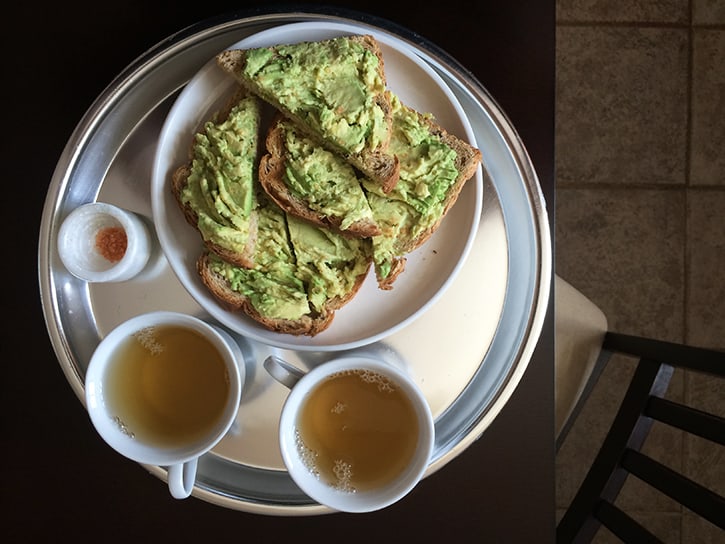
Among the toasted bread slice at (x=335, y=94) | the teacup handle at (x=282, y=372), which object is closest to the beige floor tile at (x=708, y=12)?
the toasted bread slice at (x=335, y=94)

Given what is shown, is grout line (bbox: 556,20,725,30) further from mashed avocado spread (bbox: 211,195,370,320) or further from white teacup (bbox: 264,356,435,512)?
white teacup (bbox: 264,356,435,512)

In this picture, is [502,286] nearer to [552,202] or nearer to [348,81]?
[552,202]

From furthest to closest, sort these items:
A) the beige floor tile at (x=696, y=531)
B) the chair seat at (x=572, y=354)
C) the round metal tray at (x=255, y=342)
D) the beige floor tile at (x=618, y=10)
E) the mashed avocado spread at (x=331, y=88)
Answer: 1. the beige floor tile at (x=696, y=531)
2. the beige floor tile at (x=618, y=10)
3. the chair seat at (x=572, y=354)
4. the round metal tray at (x=255, y=342)
5. the mashed avocado spread at (x=331, y=88)

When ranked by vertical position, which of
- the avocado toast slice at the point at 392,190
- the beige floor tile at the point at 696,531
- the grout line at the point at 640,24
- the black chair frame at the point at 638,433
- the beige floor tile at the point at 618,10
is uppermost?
the beige floor tile at the point at 618,10

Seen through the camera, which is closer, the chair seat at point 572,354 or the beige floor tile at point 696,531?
the chair seat at point 572,354

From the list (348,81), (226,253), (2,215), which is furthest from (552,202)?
(2,215)

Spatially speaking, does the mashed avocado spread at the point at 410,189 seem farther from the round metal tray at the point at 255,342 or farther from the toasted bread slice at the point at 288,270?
the round metal tray at the point at 255,342

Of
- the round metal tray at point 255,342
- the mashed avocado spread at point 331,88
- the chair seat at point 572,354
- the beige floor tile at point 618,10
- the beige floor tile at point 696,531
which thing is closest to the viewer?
the mashed avocado spread at point 331,88
